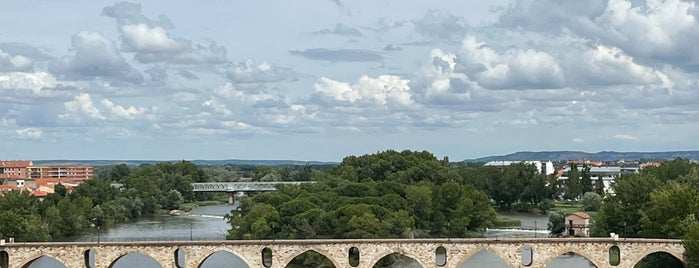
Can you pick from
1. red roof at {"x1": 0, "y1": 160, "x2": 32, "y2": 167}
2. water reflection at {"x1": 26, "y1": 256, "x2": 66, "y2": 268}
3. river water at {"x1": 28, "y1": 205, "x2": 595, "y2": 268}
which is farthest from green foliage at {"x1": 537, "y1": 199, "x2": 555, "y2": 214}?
red roof at {"x1": 0, "y1": 160, "x2": 32, "y2": 167}

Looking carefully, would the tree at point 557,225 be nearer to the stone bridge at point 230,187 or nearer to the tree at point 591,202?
the tree at point 591,202

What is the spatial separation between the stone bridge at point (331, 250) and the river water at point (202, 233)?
19.5ft

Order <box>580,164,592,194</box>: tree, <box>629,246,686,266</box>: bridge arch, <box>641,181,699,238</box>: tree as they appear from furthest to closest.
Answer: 1. <box>580,164,592,194</box>: tree
2. <box>641,181,699,238</box>: tree
3. <box>629,246,686,266</box>: bridge arch

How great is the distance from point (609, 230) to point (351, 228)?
18.5 m

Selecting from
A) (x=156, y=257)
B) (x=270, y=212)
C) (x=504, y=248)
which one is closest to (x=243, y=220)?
(x=270, y=212)

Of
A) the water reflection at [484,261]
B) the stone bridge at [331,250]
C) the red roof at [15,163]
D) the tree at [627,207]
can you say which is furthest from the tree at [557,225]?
the red roof at [15,163]

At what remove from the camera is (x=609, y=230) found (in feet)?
Answer: 218

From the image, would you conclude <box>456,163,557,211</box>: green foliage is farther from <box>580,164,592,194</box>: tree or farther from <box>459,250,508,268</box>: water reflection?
<box>459,250,508,268</box>: water reflection

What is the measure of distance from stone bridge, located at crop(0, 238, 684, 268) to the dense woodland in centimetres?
685

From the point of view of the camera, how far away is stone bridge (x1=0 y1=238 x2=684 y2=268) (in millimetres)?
55250

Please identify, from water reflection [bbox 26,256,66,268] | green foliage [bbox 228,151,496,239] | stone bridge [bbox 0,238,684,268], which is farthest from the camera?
green foliage [bbox 228,151,496,239]

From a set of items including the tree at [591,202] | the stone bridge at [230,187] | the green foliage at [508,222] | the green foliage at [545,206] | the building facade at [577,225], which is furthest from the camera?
the stone bridge at [230,187]

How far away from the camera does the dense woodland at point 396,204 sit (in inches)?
2527

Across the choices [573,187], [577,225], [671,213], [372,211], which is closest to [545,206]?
[573,187]
